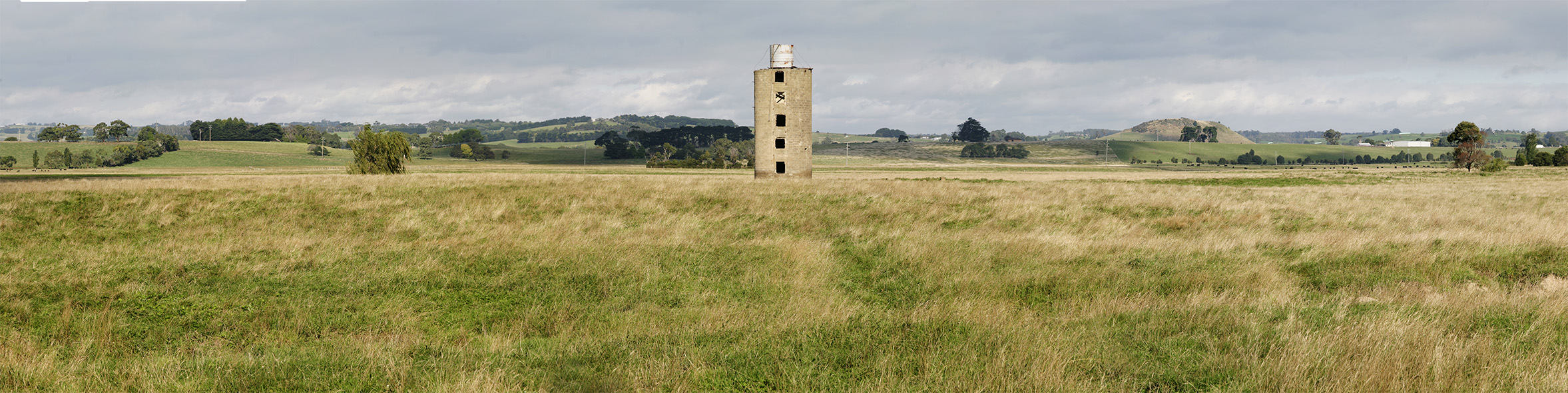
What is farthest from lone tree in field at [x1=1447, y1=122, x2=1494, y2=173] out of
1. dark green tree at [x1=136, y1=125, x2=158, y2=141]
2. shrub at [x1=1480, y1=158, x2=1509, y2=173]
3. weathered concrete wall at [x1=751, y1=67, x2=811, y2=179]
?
dark green tree at [x1=136, y1=125, x2=158, y2=141]

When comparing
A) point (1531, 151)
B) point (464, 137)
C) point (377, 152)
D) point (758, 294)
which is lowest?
point (758, 294)

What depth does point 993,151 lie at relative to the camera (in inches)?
7151

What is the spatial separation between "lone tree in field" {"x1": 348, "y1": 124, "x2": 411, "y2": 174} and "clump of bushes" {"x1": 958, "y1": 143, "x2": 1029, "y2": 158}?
13736cm

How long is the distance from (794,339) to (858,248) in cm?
771

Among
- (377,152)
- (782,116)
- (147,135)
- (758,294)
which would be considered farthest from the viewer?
(147,135)

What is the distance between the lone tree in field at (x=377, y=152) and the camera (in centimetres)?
5503

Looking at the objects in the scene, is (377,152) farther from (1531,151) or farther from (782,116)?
(1531,151)

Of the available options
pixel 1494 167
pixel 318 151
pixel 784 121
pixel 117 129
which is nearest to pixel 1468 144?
pixel 1494 167

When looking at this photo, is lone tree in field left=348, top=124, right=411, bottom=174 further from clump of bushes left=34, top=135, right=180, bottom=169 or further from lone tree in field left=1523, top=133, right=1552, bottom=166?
lone tree in field left=1523, top=133, right=1552, bottom=166

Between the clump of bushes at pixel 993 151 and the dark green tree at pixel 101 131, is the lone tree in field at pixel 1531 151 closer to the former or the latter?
the clump of bushes at pixel 993 151

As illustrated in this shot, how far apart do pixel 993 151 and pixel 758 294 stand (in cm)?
17665

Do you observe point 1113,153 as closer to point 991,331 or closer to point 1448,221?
point 1448,221

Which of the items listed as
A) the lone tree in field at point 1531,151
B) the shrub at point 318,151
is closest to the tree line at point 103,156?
the shrub at point 318,151

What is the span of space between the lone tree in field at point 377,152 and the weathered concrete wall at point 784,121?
2955 centimetres
